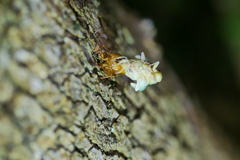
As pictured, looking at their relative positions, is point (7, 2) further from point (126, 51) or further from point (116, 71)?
Result: point (126, 51)

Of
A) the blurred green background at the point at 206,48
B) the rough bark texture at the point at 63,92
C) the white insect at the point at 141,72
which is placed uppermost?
the blurred green background at the point at 206,48

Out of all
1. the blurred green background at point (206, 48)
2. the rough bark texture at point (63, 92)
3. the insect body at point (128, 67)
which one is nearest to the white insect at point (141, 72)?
the insect body at point (128, 67)

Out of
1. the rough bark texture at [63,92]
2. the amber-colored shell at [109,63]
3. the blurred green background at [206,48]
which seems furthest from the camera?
the blurred green background at [206,48]

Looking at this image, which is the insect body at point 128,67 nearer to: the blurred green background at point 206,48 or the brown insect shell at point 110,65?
the brown insect shell at point 110,65

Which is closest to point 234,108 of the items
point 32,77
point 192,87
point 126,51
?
point 192,87

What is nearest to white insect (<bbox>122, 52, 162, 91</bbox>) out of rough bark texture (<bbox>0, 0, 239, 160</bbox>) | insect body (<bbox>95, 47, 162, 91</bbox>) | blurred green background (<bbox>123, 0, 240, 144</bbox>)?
insect body (<bbox>95, 47, 162, 91</bbox>)

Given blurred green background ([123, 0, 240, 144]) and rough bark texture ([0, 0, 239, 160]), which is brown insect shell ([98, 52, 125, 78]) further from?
blurred green background ([123, 0, 240, 144])

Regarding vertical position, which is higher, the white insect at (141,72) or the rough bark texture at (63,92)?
the white insect at (141,72)

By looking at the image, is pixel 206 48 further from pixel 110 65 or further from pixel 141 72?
pixel 110 65
